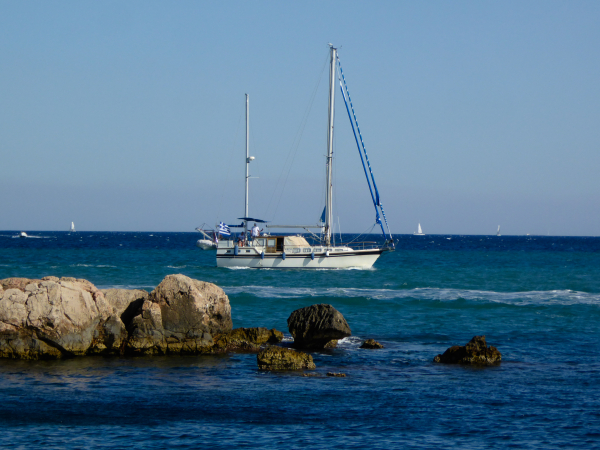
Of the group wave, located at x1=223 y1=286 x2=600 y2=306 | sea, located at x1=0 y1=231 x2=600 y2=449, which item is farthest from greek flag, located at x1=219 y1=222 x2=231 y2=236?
sea, located at x1=0 y1=231 x2=600 y2=449

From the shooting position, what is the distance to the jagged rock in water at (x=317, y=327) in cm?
1939

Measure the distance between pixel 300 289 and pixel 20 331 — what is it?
879 inches

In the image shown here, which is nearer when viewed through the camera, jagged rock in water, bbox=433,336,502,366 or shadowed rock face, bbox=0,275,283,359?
shadowed rock face, bbox=0,275,283,359

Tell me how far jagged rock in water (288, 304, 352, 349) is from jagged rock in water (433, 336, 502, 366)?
9.70 ft

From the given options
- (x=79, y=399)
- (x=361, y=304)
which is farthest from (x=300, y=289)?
(x=79, y=399)

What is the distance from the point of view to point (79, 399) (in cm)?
1357

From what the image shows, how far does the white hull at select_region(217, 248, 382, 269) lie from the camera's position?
50688mm

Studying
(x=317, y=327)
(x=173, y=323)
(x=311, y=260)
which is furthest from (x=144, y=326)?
(x=311, y=260)

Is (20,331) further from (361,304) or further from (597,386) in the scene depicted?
(361,304)

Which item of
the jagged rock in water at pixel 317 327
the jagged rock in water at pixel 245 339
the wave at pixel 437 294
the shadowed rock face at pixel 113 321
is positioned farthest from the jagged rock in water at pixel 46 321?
the wave at pixel 437 294

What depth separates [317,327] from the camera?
1950 cm

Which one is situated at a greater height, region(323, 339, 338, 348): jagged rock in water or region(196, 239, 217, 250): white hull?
region(196, 239, 217, 250): white hull

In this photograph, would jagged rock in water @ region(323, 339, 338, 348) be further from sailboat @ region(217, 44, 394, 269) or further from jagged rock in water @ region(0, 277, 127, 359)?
sailboat @ region(217, 44, 394, 269)

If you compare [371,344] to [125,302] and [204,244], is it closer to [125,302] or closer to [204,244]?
[125,302]
